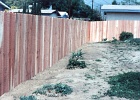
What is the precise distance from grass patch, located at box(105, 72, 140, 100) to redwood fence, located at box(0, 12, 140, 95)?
212 centimetres

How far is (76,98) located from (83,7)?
147 feet

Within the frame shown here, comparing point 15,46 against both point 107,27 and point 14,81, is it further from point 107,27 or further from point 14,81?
point 107,27

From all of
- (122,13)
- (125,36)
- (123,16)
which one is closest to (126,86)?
(125,36)

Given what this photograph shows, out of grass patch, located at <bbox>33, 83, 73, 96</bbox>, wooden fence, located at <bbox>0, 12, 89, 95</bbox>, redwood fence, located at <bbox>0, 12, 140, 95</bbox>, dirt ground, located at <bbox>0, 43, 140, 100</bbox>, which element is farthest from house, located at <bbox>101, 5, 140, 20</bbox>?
grass patch, located at <bbox>33, 83, 73, 96</bbox>

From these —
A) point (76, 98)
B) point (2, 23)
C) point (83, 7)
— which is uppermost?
point (83, 7)

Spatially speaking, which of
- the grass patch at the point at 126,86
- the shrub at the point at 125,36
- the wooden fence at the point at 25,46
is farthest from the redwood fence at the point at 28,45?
the shrub at the point at 125,36

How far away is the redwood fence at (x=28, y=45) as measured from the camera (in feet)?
23.3

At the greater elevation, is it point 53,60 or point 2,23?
point 2,23

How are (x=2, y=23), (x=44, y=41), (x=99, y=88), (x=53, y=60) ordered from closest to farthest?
(x=2, y=23) < (x=99, y=88) < (x=44, y=41) < (x=53, y=60)

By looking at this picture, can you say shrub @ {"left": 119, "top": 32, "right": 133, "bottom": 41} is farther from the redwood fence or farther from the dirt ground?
the dirt ground

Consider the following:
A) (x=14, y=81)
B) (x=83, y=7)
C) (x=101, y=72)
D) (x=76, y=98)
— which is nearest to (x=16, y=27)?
(x=14, y=81)

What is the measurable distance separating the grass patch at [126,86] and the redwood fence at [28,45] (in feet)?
6.94

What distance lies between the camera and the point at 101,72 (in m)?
10.6

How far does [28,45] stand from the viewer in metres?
8.68
